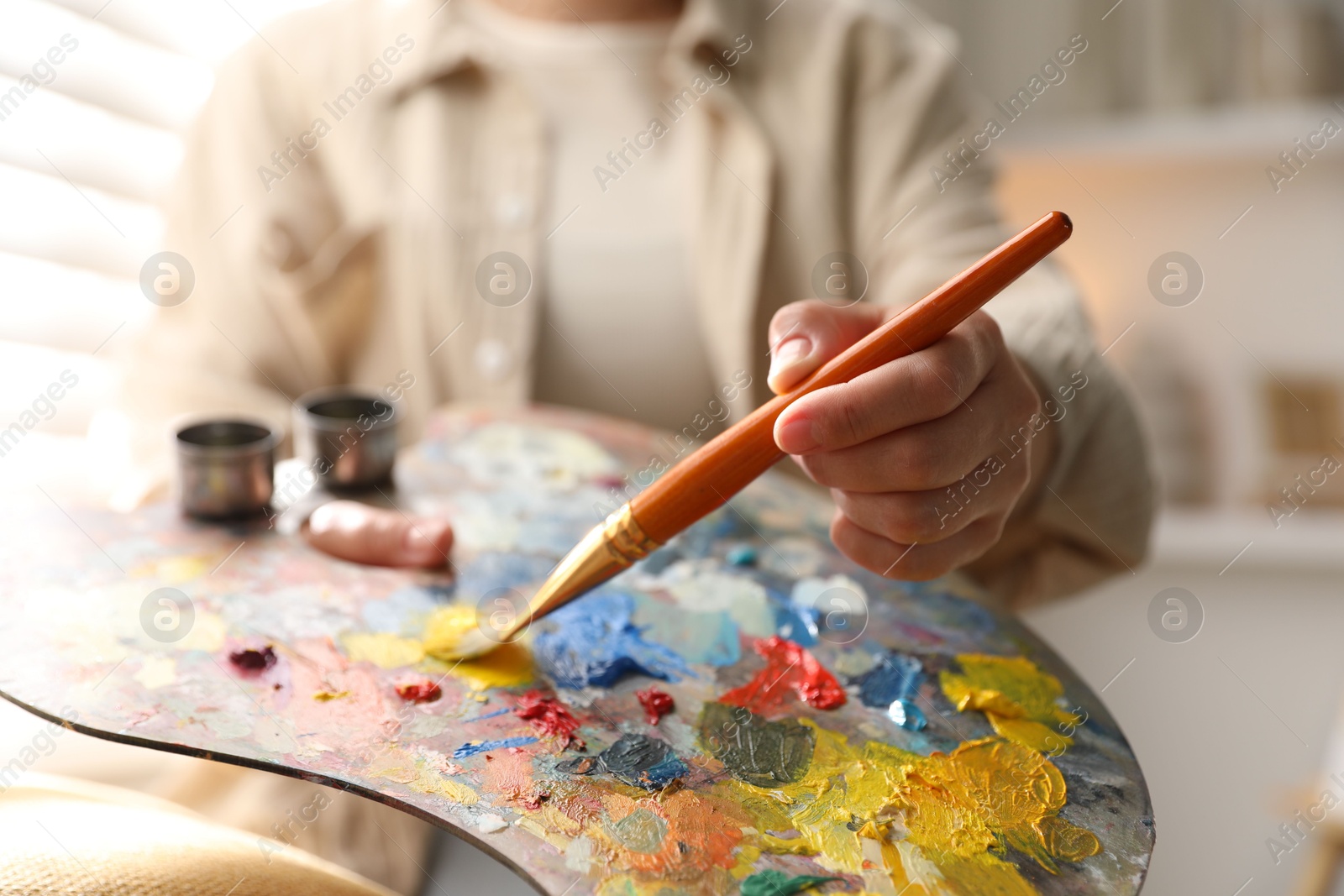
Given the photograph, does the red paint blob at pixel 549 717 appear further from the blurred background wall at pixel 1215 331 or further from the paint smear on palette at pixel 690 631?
the blurred background wall at pixel 1215 331

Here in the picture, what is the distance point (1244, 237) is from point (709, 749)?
71.0 inches

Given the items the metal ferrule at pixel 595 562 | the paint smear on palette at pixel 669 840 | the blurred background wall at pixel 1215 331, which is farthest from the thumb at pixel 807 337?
the blurred background wall at pixel 1215 331

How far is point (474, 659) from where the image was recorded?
0.57 m

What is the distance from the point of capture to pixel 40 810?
0.53 m

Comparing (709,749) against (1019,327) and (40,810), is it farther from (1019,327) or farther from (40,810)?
(1019,327)

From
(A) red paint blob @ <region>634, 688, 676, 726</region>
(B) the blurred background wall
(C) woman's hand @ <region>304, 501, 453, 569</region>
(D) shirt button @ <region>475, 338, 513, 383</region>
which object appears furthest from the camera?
(B) the blurred background wall

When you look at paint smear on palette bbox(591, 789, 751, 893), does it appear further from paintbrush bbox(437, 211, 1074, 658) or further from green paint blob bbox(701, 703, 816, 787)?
paintbrush bbox(437, 211, 1074, 658)

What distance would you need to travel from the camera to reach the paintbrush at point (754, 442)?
0.50 metres

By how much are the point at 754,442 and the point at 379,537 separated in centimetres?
27

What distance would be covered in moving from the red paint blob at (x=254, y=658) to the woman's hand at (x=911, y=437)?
300 mm

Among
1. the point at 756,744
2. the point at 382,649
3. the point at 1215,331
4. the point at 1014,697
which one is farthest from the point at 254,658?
the point at 1215,331

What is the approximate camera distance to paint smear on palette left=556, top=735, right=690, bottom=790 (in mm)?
481

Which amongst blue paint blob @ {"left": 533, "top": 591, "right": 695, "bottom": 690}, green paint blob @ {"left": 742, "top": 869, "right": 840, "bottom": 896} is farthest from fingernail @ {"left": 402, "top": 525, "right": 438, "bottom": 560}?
green paint blob @ {"left": 742, "top": 869, "right": 840, "bottom": 896}

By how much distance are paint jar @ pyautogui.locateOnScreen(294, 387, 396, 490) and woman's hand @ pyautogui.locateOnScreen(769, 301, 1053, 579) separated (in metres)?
0.34
